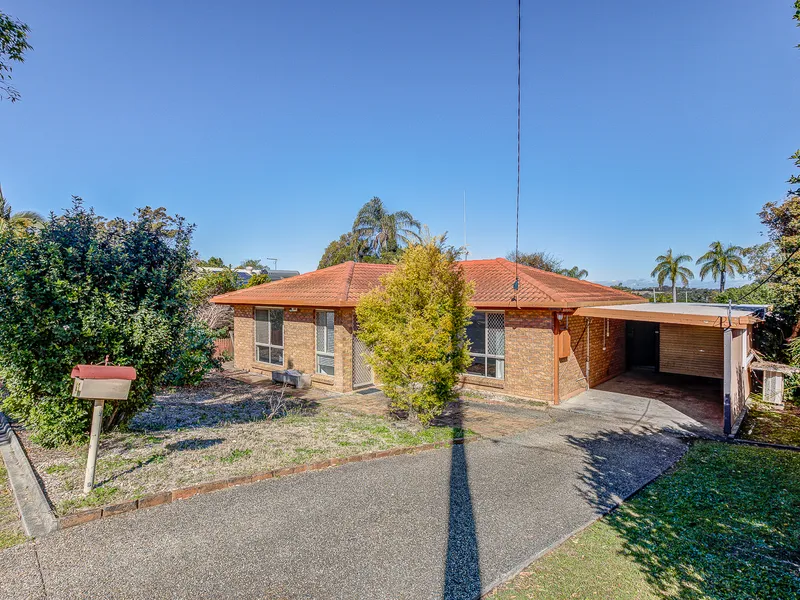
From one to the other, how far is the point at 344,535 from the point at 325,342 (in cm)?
890

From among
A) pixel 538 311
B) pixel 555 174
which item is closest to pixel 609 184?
pixel 555 174

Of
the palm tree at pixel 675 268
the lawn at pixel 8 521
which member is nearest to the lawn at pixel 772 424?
the lawn at pixel 8 521

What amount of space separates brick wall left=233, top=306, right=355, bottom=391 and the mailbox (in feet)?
24.4

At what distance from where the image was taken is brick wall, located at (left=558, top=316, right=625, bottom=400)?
38.7 ft

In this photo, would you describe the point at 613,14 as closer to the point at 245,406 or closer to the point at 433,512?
the point at 433,512

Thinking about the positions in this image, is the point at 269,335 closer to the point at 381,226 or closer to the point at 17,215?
the point at 17,215

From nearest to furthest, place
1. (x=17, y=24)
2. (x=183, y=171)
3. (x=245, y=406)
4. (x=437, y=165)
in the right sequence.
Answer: (x=17, y=24)
(x=245, y=406)
(x=183, y=171)
(x=437, y=165)

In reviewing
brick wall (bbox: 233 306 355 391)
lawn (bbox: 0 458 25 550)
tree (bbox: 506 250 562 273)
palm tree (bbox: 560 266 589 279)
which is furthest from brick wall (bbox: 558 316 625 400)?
palm tree (bbox: 560 266 589 279)

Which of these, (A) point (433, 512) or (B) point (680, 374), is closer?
(A) point (433, 512)

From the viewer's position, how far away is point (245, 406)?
1041 cm

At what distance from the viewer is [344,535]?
4.36 metres

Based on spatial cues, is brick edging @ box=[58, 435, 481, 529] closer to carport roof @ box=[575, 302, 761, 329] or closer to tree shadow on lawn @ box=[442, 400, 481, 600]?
tree shadow on lawn @ box=[442, 400, 481, 600]

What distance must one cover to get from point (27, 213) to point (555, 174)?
2435cm

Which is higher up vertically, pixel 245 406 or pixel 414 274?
pixel 414 274
